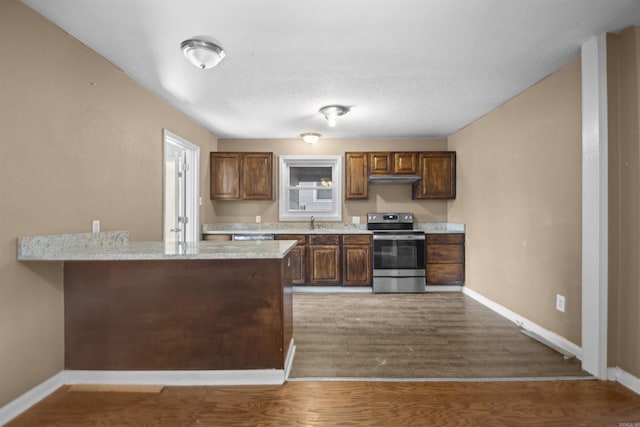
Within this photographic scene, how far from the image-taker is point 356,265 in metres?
4.16

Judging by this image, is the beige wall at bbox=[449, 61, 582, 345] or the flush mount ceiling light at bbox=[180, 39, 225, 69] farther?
the beige wall at bbox=[449, 61, 582, 345]

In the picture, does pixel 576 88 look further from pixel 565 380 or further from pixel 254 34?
pixel 254 34

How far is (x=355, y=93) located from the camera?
9.64 ft

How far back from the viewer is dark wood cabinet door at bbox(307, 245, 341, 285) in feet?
13.7

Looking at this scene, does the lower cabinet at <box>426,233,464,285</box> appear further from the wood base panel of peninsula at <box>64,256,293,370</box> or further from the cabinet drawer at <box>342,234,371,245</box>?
the wood base panel of peninsula at <box>64,256,293,370</box>

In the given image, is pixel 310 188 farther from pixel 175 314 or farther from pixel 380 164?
pixel 175 314

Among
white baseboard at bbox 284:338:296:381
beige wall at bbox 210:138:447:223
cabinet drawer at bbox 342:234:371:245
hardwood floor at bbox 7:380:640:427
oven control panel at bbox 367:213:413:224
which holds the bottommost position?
hardwood floor at bbox 7:380:640:427

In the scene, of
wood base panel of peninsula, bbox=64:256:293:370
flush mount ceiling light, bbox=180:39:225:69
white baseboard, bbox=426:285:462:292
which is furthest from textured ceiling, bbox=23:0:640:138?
white baseboard, bbox=426:285:462:292

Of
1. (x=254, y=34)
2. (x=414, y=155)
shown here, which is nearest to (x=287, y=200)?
(x=414, y=155)

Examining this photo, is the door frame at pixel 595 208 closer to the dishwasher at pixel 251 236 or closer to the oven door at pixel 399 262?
the oven door at pixel 399 262

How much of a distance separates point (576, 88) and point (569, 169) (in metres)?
0.62

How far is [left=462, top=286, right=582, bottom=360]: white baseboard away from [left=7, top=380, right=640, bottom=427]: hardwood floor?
39 cm

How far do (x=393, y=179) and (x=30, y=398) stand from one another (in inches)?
167

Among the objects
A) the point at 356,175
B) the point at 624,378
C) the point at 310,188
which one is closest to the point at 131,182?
the point at 310,188
